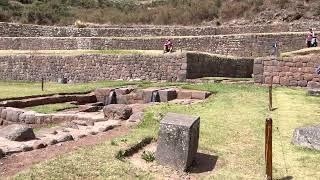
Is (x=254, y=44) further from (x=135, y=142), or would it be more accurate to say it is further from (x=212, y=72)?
(x=135, y=142)

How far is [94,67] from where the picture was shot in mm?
27781

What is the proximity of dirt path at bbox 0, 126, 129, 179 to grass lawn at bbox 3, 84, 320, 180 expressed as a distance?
394 millimetres

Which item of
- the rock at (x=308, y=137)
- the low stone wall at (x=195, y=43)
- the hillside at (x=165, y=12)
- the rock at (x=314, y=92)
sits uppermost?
the hillside at (x=165, y=12)

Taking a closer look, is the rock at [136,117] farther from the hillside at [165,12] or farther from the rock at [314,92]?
the hillside at [165,12]

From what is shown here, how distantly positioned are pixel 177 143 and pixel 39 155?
9.43 feet

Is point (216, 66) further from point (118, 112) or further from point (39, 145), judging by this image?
point (39, 145)

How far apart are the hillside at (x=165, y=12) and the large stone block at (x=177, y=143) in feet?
103

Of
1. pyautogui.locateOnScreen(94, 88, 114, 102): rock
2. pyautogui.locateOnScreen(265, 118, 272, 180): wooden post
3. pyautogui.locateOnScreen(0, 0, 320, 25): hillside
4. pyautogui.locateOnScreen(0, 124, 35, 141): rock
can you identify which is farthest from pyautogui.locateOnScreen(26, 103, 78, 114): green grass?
pyautogui.locateOnScreen(0, 0, 320, 25): hillside

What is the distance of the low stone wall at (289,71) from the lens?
19.2 m

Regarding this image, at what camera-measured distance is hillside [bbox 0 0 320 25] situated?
129ft

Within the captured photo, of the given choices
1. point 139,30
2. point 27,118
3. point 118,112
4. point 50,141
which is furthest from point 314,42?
point 50,141

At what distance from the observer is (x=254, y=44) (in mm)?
30656

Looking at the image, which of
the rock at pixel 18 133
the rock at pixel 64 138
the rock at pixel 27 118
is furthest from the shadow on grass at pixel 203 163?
the rock at pixel 27 118

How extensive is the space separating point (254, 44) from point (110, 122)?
19228 mm
